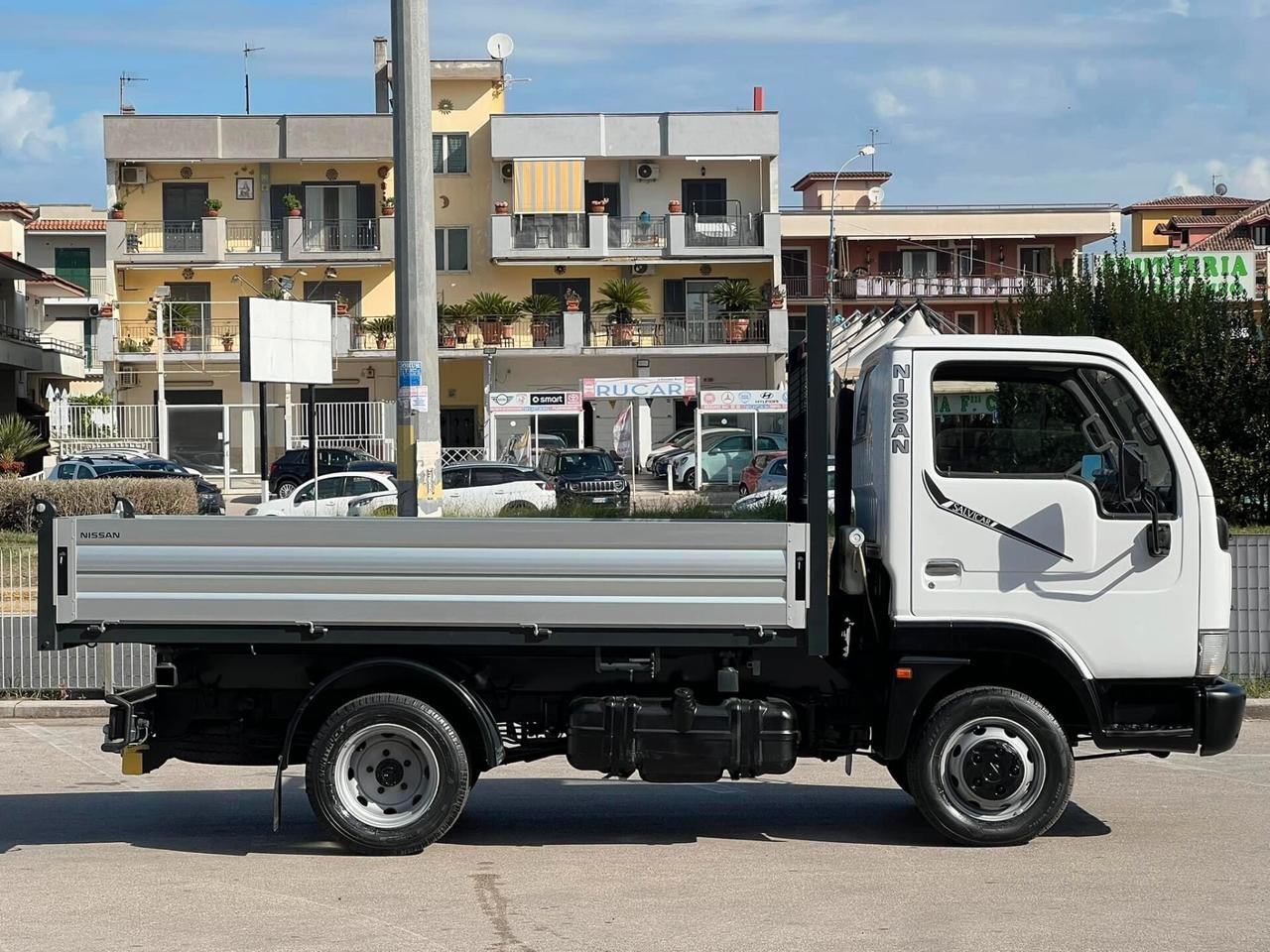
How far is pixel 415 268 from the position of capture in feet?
48.5

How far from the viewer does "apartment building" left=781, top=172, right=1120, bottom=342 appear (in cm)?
6894

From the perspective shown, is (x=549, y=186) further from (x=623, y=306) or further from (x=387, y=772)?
(x=387, y=772)

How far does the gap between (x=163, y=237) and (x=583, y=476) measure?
83.3 ft

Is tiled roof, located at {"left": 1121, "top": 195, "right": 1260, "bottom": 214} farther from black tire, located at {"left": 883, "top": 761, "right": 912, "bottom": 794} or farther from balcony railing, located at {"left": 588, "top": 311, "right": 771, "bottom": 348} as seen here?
black tire, located at {"left": 883, "top": 761, "right": 912, "bottom": 794}

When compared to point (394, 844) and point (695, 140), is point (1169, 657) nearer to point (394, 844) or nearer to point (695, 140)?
point (394, 844)

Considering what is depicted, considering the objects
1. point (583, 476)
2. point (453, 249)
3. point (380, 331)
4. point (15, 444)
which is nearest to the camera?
point (583, 476)

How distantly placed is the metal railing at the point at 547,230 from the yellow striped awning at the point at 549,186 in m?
0.21

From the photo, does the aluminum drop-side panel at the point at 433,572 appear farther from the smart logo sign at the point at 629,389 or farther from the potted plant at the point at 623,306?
the potted plant at the point at 623,306

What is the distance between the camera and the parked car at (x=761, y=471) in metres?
34.9

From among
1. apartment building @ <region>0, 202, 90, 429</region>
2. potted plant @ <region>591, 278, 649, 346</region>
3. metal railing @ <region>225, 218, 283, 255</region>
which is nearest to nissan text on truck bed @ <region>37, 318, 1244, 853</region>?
potted plant @ <region>591, 278, 649, 346</region>

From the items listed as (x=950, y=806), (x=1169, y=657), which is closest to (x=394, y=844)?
(x=950, y=806)

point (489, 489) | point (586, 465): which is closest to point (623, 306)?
point (586, 465)

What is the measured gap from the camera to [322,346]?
912 inches

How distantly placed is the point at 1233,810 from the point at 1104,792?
0.83 meters
